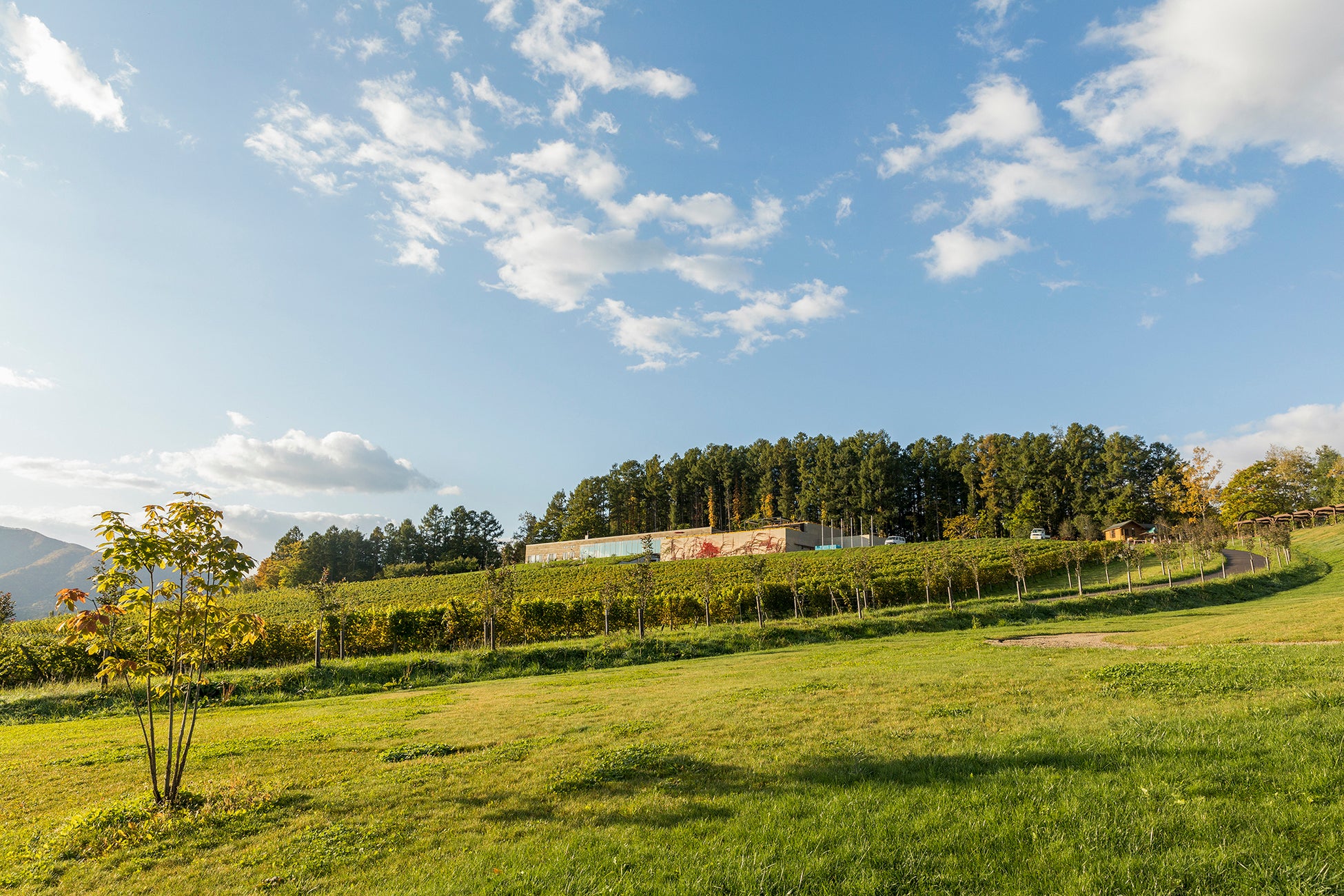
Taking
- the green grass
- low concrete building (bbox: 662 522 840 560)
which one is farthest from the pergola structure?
low concrete building (bbox: 662 522 840 560)

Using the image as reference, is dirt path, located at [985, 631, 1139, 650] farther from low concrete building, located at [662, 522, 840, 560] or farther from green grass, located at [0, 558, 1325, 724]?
low concrete building, located at [662, 522, 840, 560]

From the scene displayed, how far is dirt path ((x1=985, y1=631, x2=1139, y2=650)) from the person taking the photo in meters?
20.1

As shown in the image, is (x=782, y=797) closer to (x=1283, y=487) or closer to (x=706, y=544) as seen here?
(x=706, y=544)

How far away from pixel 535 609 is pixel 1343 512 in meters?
86.6

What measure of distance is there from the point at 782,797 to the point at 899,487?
103178 millimetres

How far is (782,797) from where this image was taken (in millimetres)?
6719

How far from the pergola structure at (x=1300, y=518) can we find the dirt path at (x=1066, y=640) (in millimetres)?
58628

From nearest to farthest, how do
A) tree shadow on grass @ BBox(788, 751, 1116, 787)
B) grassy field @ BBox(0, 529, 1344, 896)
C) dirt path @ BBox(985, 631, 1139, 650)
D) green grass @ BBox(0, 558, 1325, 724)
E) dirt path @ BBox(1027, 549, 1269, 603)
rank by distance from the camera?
1. grassy field @ BBox(0, 529, 1344, 896)
2. tree shadow on grass @ BBox(788, 751, 1116, 787)
3. dirt path @ BBox(985, 631, 1139, 650)
4. green grass @ BBox(0, 558, 1325, 724)
5. dirt path @ BBox(1027, 549, 1269, 603)

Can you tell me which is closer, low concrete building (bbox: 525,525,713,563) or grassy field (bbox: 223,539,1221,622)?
grassy field (bbox: 223,539,1221,622)

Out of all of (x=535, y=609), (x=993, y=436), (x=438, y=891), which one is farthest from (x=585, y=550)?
(x=438, y=891)

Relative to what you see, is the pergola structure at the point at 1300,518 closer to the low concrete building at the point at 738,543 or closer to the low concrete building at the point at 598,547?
the low concrete building at the point at 738,543

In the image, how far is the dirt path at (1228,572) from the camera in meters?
41.6

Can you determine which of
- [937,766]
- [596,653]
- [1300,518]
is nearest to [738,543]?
[596,653]

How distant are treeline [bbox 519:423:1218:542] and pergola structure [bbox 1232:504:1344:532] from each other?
6573mm
